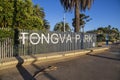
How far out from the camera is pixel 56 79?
7.80 meters

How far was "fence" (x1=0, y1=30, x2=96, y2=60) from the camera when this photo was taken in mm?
13775

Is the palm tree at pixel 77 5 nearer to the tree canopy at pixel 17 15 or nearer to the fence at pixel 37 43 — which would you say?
the fence at pixel 37 43

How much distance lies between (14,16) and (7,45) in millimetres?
6906

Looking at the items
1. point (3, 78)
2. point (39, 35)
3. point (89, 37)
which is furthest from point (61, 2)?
point (3, 78)

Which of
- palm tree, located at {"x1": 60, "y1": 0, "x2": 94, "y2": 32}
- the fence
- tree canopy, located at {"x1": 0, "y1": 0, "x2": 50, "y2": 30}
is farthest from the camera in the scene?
palm tree, located at {"x1": 60, "y1": 0, "x2": 94, "y2": 32}

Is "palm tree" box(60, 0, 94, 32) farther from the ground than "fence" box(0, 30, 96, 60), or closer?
farther from the ground

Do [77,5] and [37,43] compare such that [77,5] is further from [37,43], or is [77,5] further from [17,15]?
[37,43]

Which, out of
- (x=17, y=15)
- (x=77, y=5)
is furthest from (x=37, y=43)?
(x=77, y=5)

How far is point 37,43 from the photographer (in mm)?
16547

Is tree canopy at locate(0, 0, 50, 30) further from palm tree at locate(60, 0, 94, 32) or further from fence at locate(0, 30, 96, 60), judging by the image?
palm tree at locate(60, 0, 94, 32)

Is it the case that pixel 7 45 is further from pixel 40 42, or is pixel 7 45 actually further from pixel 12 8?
pixel 12 8

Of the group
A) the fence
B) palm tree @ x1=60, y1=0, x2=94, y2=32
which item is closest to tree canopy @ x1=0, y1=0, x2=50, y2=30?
the fence

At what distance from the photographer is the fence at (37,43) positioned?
13.8 metres

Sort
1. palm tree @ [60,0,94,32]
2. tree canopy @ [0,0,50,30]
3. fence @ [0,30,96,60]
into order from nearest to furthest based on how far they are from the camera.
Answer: fence @ [0,30,96,60] < tree canopy @ [0,0,50,30] < palm tree @ [60,0,94,32]
